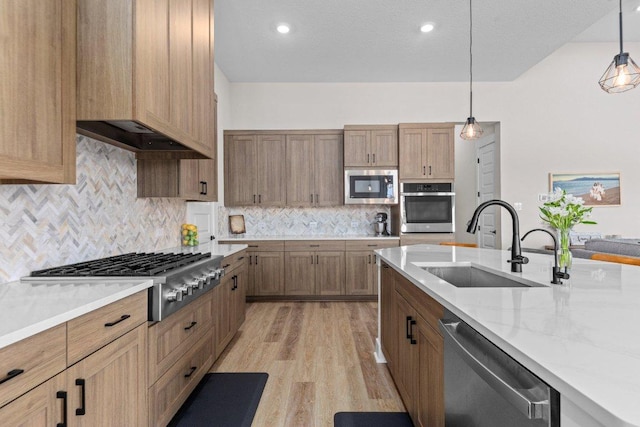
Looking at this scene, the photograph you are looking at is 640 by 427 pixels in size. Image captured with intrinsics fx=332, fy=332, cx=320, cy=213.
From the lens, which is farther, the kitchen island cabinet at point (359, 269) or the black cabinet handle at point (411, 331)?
the kitchen island cabinet at point (359, 269)

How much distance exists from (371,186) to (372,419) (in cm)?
323

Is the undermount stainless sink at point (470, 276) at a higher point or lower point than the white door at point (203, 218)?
lower

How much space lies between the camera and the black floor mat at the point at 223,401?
2.00m

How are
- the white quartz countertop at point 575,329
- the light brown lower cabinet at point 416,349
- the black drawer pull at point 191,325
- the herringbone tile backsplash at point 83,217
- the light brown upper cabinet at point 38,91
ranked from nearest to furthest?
the white quartz countertop at point 575,329 → the light brown upper cabinet at point 38,91 → the light brown lower cabinet at point 416,349 → the herringbone tile backsplash at point 83,217 → the black drawer pull at point 191,325

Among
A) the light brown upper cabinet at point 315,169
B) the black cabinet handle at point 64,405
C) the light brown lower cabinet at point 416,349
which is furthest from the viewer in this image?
the light brown upper cabinet at point 315,169

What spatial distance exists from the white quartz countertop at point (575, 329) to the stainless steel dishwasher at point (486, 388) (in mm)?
58

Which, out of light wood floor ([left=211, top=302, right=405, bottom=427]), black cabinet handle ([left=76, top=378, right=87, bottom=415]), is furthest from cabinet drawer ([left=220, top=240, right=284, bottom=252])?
black cabinet handle ([left=76, top=378, right=87, bottom=415])

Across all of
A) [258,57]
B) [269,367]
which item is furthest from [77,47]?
[258,57]

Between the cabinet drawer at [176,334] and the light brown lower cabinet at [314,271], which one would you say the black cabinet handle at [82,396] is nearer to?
the cabinet drawer at [176,334]

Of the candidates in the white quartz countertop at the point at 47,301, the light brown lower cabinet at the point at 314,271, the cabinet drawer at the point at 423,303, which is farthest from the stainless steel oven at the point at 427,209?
the white quartz countertop at the point at 47,301

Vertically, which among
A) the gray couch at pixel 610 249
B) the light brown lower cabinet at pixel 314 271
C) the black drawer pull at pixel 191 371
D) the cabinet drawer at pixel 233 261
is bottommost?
the black drawer pull at pixel 191 371

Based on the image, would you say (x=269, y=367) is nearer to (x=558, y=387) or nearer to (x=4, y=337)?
Result: (x=4, y=337)

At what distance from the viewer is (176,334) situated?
193 cm

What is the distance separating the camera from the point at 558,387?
63 centimetres
